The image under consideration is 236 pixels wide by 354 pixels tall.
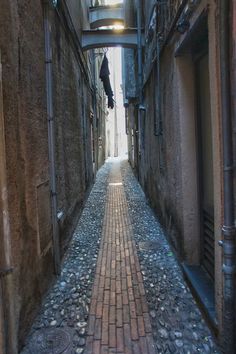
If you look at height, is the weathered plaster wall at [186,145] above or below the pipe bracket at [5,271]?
above

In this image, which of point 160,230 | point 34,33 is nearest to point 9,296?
point 34,33

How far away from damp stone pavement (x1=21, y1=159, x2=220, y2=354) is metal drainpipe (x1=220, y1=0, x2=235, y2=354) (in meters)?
0.36

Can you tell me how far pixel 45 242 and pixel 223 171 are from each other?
2.09 metres

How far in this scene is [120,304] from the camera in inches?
124

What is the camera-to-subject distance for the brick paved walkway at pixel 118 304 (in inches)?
100

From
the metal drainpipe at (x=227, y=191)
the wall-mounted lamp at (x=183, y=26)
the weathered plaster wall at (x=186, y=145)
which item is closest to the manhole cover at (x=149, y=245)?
the weathered plaster wall at (x=186, y=145)

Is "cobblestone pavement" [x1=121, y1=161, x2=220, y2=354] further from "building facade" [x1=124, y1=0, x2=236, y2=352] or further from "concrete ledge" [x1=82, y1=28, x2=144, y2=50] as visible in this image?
"concrete ledge" [x1=82, y1=28, x2=144, y2=50]

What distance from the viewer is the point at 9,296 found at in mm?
2250

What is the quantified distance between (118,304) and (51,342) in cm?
79

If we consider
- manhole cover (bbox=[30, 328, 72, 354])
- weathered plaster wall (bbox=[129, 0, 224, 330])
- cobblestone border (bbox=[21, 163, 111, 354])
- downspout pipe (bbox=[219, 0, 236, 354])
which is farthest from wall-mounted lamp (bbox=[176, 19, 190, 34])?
manhole cover (bbox=[30, 328, 72, 354])

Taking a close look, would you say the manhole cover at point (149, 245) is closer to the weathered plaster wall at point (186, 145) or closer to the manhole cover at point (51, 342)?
the weathered plaster wall at point (186, 145)

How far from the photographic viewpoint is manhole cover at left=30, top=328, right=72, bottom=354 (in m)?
2.49

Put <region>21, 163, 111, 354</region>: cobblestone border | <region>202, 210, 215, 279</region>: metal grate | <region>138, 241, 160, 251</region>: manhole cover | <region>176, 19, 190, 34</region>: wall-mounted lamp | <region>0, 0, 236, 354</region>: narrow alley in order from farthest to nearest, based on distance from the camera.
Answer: <region>138, 241, 160, 251</region>: manhole cover
<region>202, 210, 215, 279</region>: metal grate
<region>176, 19, 190, 34</region>: wall-mounted lamp
<region>21, 163, 111, 354</region>: cobblestone border
<region>0, 0, 236, 354</region>: narrow alley

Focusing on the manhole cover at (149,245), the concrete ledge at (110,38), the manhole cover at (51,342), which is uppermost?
the concrete ledge at (110,38)
